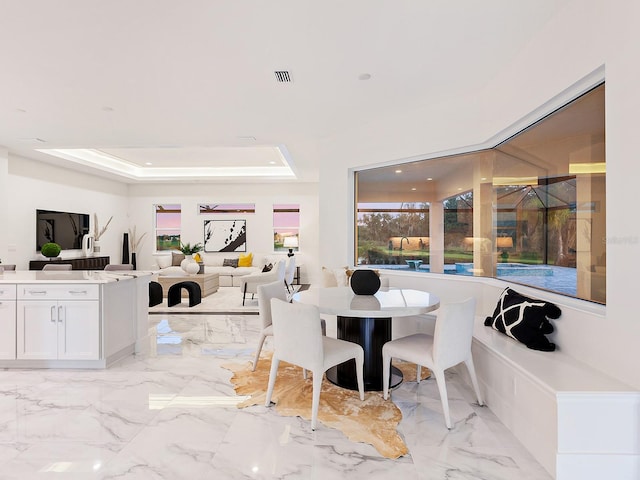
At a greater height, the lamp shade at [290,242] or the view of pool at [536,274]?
the lamp shade at [290,242]

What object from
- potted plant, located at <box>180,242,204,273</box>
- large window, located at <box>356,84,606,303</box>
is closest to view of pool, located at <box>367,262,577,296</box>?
large window, located at <box>356,84,606,303</box>

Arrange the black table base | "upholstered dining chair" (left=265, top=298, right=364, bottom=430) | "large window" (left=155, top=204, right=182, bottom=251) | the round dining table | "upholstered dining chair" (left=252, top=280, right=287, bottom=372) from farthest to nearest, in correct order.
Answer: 1. "large window" (left=155, top=204, right=182, bottom=251)
2. "upholstered dining chair" (left=252, top=280, right=287, bottom=372)
3. the black table base
4. the round dining table
5. "upholstered dining chair" (left=265, top=298, right=364, bottom=430)

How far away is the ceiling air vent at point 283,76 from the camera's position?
3188 millimetres

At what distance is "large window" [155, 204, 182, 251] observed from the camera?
9727 millimetres

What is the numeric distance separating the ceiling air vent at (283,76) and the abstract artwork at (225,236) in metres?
6.53

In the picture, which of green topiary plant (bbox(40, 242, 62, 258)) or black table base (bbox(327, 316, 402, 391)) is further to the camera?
green topiary plant (bbox(40, 242, 62, 258))

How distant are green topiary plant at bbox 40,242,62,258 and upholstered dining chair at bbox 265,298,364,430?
6136 millimetres

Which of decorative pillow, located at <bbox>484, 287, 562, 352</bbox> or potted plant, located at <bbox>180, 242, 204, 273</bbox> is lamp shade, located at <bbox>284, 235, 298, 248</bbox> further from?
decorative pillow, located at <bbox>484, 287, 562, 352</bbox>

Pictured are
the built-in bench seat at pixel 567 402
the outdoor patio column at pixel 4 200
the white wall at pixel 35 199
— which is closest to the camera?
the built-in bench seat at pixel 567 402

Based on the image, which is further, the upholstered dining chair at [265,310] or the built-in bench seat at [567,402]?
the upholstered dining chair at [265,310]

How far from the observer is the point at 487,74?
3244mm

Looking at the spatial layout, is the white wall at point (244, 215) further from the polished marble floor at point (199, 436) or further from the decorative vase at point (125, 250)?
the polished marble floor at point (199, 436)

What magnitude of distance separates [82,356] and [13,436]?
1122 millimetres

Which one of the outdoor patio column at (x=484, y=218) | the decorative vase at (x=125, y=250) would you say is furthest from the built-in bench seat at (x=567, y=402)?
the decorative vase at (x=125, y=250)
